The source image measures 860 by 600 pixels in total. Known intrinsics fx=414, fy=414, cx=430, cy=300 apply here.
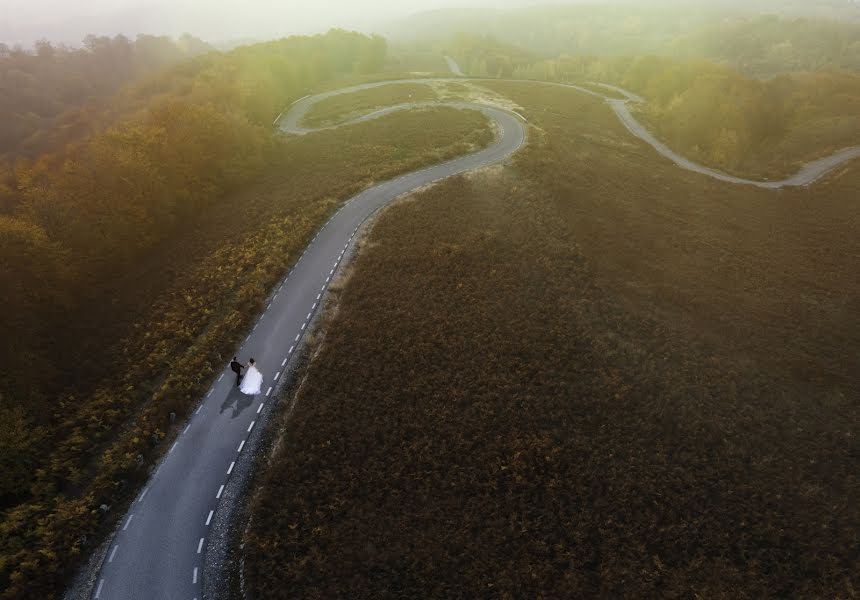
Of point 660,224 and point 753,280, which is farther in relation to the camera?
point 660,224

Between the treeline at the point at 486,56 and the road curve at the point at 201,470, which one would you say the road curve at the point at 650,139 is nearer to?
the treeline at the point at 486,56

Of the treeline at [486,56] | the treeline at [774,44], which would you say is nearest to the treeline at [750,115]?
the treeline at [486,56]

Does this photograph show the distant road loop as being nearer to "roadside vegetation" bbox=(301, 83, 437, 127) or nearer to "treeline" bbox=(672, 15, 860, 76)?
"roadside vegetation" bbox=(301, 83, 437, 127)

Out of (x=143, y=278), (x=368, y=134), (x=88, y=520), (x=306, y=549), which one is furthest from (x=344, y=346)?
(x=368, y=134)

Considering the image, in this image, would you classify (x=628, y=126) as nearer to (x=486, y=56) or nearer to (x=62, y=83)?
(x=486, y=56)

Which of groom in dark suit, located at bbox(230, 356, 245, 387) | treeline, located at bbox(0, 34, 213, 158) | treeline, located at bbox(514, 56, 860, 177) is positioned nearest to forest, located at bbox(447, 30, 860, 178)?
treeline, located at bbox(514, 56, 860, 177)

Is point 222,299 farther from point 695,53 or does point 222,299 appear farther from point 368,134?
point 695,53

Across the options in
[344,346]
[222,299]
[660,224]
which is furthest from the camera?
[660,224]
